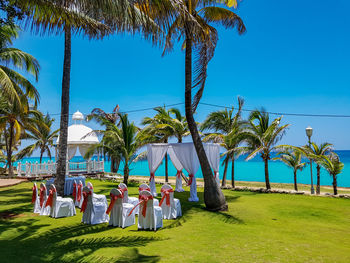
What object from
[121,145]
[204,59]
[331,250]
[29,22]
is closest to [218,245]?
[331,250]

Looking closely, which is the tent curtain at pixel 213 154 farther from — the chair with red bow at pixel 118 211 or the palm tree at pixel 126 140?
the palm tree at pixel 126 140

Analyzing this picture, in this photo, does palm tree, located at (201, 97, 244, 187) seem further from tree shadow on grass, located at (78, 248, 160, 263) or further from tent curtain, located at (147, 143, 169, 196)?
tree shadow on grass, located at (78, 248, 160, 263)

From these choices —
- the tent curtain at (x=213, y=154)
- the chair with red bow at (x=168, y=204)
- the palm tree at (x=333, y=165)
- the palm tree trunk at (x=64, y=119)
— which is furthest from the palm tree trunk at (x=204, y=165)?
the palm tree at (x=333, y=165)

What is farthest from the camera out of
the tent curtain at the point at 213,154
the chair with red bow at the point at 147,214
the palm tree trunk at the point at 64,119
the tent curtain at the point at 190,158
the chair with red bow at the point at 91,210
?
the tent curtain at the point at 190,158

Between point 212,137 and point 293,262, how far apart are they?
36.6 feet

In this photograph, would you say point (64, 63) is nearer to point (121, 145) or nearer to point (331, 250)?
point (121, 145)

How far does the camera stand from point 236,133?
15258mm

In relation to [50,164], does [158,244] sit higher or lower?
lower

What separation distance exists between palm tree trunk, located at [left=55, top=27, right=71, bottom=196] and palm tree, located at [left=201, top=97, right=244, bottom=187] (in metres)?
7.91

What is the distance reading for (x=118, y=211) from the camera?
22.5 feet

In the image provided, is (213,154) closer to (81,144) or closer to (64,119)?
(64,119)

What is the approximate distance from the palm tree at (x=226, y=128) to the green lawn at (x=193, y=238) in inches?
267

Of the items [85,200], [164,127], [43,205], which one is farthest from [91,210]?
[164,127]

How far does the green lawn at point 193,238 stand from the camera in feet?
15.7
